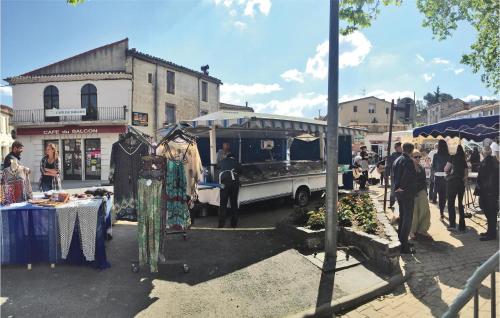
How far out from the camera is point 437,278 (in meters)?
4.66

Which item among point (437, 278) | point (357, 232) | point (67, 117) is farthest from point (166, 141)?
point (67, 117)

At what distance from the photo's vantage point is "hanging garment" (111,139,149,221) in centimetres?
570

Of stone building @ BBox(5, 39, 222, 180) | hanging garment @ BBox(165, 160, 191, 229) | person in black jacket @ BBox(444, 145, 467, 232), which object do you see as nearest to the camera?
hanging garment @ BBox(165, 160, 191, 229)

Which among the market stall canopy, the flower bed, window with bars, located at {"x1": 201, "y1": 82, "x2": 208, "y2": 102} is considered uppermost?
window with bars, located at {"x1": 201, "y1": 82, "x2": 208, "y2": 102}

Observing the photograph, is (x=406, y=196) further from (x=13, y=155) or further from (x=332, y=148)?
(x=13, y=155)

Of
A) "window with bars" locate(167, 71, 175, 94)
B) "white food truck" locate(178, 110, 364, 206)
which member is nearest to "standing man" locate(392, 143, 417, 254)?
"white food truck" locate(178, 110, 364, 206)

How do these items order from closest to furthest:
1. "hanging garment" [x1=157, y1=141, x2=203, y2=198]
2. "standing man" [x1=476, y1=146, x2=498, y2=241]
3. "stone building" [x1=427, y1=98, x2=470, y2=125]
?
"hanging garment" [x1=157, y1=141, x2=203, y2=198], "standing man" [x1=476, y1=146, x2=498, y2=241], "stone building" [x1=427, y1=98, x2=470, y2=125]

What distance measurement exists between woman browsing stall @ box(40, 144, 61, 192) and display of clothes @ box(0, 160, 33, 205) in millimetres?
608

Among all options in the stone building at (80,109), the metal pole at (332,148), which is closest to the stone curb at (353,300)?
the metal pole at (332,148)

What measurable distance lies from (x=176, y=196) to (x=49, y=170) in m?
3.26

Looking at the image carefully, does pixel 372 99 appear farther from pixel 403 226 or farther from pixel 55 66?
pixel 403 226

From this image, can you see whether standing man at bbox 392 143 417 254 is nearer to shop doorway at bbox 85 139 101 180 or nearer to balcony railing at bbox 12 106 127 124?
balcony railing at bbox 12 106 127 124

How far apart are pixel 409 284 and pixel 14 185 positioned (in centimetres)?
659

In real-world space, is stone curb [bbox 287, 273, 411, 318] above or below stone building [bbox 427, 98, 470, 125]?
below
